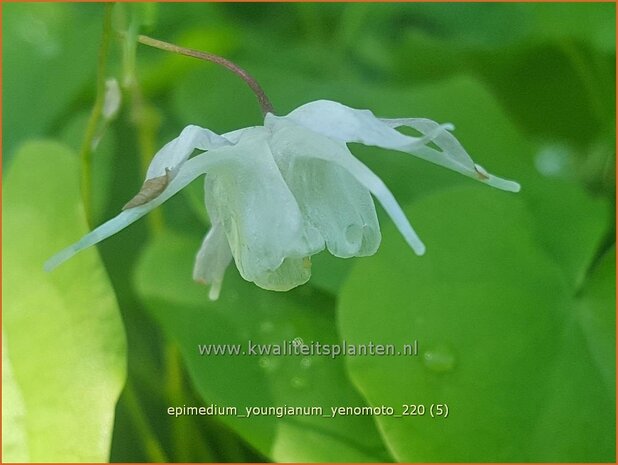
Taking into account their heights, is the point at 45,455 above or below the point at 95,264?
below

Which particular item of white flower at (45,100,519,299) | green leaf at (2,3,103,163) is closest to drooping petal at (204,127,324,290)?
white flower at (45,100,519,299)

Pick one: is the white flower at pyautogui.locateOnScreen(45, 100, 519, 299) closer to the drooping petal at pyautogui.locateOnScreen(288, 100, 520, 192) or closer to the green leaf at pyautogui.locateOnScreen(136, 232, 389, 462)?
the drooping petal at pyautogui.locateOnScreen(288, 100, 520, 192)

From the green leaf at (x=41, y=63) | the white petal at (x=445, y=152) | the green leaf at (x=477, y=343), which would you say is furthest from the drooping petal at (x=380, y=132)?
the green leaf at (x=41, y=63)

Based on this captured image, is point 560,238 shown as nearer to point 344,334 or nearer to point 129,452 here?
point 344,334

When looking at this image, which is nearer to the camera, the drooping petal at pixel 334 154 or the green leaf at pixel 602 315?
the drooping petal at pixel 334 154

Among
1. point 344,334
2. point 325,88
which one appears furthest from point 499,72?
point 344,334

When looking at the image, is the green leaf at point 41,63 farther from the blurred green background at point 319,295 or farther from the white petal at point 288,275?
the white petal at point 288,275
